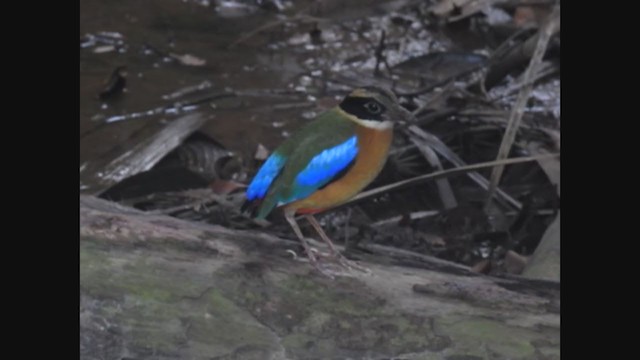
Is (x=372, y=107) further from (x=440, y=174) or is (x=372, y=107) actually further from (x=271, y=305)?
(x=440, y=174)

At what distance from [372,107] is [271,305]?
71 cm

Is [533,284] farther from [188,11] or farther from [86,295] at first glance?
[188,11]

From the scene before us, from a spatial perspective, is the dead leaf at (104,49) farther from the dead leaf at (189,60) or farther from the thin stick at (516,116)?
the thin stick at (516,116)

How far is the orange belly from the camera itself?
10.2 ft

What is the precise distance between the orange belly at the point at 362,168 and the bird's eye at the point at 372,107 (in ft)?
0.17

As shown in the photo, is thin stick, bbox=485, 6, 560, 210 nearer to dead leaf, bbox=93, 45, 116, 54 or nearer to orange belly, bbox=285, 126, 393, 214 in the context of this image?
orange belly, bbox=285, 126, 393, 214

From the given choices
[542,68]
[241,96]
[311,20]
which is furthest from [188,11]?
[542,68]

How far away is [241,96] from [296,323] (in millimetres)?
3530

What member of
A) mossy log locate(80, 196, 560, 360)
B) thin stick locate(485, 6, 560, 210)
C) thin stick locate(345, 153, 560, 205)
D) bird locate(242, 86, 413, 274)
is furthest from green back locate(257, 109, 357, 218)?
thin stick locate(485, 6, 560, 210)

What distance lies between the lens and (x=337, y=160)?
123 inches

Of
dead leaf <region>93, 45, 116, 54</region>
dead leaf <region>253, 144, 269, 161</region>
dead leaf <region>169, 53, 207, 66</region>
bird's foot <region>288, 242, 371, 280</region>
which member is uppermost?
bird's foot <region>288, 242, 371, 280</region>

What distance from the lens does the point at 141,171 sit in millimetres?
5262

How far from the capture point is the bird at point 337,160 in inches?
→ 123

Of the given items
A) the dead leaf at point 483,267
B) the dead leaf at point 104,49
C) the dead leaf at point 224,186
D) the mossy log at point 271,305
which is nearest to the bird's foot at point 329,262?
the mossy log at point 271,305
